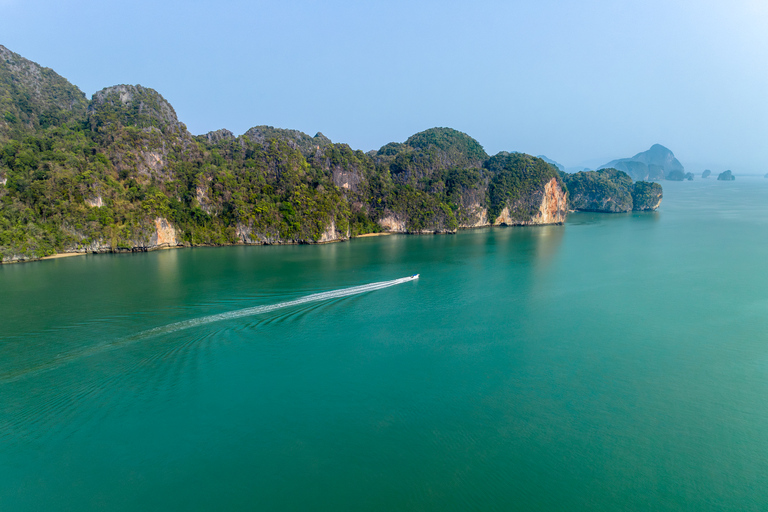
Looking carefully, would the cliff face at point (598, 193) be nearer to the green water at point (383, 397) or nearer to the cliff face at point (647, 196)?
the cliff face at point (647, 196)

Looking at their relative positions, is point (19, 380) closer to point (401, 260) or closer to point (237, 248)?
point (401, 260)

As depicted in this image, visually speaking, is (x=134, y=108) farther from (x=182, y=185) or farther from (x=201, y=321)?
(x=201, y=321)

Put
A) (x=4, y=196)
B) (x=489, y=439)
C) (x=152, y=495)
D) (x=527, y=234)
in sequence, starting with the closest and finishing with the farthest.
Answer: (x=152, y=495)
(x=489, y=439)
(x=4, y=196)
(x=527, y=234)

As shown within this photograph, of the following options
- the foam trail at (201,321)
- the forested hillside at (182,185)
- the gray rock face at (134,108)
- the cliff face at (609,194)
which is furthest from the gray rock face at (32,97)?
the cliff face at (609,194)

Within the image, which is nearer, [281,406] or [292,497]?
[292,497]

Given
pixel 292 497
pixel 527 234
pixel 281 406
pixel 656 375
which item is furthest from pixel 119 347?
pixel 527 234

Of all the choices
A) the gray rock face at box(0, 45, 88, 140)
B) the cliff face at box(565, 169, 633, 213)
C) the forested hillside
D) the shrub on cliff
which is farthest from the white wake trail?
the cliff face at box(565, 169, 633, 213)
